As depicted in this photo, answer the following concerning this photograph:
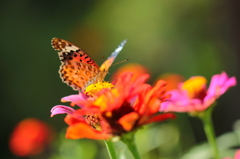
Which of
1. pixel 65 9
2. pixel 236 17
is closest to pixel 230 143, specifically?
pixel 236 17

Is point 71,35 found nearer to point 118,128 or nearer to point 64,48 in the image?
point 64,48

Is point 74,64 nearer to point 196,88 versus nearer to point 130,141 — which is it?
point 196,88

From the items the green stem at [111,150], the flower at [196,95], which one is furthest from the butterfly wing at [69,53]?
the green stem at [111,150]

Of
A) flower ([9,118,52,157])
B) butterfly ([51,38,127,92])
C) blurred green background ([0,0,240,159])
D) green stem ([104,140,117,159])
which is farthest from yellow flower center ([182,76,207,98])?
blurred green background ([0,0,240,159])

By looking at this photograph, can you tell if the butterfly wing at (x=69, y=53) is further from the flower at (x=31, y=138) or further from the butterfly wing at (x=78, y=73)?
the flower at (x=31, y=138)

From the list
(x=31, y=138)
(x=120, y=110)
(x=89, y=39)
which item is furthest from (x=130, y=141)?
(x=89, y=39)

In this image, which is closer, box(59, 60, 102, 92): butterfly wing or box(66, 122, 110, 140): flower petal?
box(66, 122, 110, 140): flower petal

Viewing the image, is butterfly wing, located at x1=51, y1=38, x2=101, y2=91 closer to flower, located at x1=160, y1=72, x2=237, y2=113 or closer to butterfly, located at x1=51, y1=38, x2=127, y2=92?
butterfly, located at x1=51, y1=38, x2=127, y2=92
